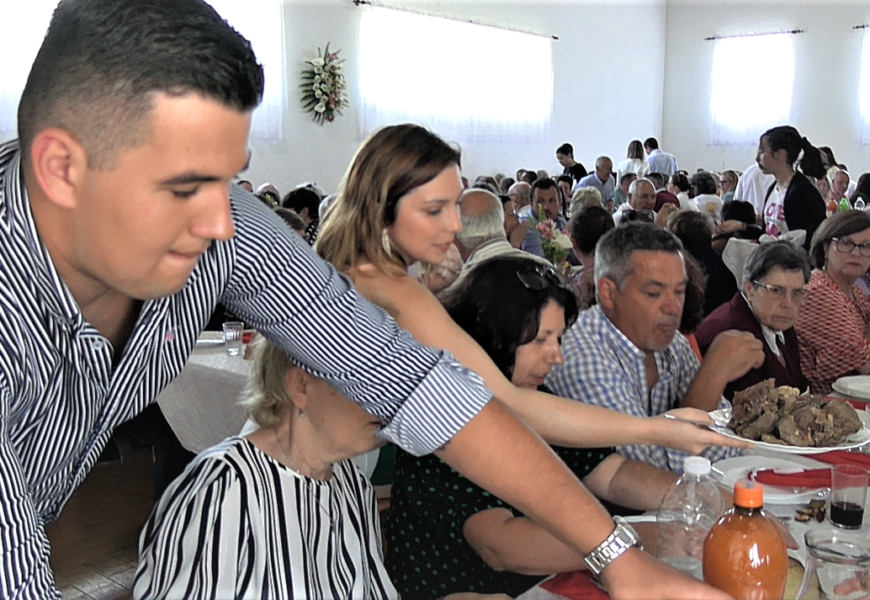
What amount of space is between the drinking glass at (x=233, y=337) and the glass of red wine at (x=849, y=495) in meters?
2.27

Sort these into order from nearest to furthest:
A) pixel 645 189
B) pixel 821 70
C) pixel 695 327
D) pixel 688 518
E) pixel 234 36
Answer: pixel 234 36, pixel 688 518, pixel 695 327, pixel 645 189, pixel 821 70

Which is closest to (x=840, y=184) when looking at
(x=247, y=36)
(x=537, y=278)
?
(x=247, y=36)

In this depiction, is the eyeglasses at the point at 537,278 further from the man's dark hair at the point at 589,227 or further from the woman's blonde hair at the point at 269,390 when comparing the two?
the man's dark hair at the point at 589,227

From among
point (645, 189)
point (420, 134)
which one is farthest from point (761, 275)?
point (645, 189)

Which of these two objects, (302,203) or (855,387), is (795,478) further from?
(302,203)

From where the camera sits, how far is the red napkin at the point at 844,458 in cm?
212

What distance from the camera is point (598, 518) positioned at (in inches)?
43.4

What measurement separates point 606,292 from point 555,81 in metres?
9.96

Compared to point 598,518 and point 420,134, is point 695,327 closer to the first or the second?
point 420,134

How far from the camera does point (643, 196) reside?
741 cm

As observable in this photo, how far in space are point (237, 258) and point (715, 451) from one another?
5.13 feet

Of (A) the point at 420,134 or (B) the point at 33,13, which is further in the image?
(B) the point at 33,13

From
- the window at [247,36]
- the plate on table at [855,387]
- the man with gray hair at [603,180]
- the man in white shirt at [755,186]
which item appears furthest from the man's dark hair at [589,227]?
the man with gray hair at [603,180]

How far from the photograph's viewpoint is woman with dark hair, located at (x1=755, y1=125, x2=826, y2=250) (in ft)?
16.7
